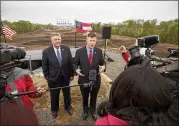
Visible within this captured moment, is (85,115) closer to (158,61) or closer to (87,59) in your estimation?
(87,59)

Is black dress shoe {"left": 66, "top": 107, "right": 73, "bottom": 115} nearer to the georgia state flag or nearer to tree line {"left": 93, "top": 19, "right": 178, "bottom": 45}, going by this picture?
the georgia state flag

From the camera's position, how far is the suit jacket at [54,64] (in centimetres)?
367

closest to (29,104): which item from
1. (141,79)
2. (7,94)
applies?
(7,94)

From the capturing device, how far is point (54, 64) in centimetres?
367

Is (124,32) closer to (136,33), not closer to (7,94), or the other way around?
(136,33)

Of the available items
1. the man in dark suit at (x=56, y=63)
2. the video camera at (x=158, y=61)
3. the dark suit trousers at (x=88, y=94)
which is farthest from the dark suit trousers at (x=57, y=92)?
the video camera at (x=158, y=61)

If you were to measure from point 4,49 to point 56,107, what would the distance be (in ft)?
7.99

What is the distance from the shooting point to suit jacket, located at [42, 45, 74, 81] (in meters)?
3.67

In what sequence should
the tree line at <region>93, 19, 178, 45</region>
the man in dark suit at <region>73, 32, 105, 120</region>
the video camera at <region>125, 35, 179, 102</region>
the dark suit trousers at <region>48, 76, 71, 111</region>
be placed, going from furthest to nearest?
the tree line at <region>93, 19, 178, 45</region>, the dark suit trousers at <region>48, 76, 71, 111</region>, the man in dark suit at <region>73, 32, 105, 120</region>, the video camera at <region>125, 35, 179, 102</region>

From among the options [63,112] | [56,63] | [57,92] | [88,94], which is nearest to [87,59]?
[56,63]

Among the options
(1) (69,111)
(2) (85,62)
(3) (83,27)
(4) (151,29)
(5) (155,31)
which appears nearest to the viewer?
(2) (85,62)

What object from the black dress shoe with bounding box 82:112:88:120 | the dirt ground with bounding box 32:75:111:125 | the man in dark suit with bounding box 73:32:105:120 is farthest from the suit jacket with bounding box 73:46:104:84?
the dirt ground with bounding box 32:75:111:125

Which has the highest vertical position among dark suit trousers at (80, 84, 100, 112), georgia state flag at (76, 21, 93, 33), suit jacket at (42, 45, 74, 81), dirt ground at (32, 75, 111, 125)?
georgia state flag at (76, 21, 93, 33)

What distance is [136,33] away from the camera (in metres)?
23.1
